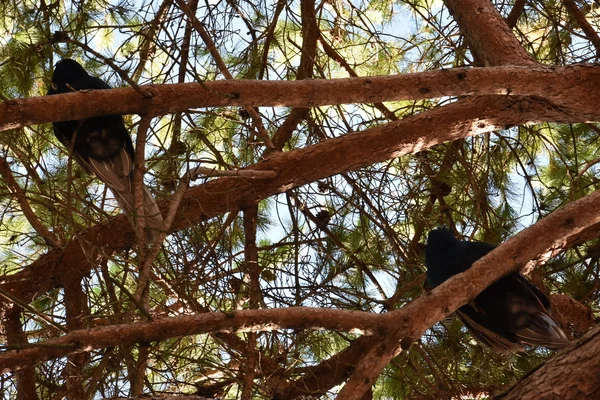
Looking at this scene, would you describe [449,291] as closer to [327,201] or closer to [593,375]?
[593,375]

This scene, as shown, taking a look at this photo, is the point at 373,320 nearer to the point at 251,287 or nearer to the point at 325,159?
the point at 251,287

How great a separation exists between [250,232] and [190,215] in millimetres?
224

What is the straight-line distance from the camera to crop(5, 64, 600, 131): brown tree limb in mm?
2006

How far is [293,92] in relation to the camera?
2.14 meters

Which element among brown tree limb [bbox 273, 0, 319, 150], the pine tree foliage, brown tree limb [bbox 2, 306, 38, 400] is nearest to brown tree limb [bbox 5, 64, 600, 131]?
the pine tree foliage

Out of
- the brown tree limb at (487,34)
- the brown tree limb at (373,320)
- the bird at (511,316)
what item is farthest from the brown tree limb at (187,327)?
the brown tree limb at (487,34)

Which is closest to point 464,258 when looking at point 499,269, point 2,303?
point 499,269

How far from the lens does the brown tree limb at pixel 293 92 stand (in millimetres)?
2006

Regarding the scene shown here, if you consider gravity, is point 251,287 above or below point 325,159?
below

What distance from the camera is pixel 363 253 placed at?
10.7ft

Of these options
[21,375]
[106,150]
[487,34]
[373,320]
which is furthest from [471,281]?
[21,375]

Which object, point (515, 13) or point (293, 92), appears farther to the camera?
point (515, 13)

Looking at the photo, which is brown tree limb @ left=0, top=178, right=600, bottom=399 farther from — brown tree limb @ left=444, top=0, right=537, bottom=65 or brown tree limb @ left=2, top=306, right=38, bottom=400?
brown tree limb @ left=2, top=306, right=38, bottom=400

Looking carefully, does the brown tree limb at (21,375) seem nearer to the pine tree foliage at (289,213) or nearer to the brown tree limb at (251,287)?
the pine tree foliage at (289,213)
